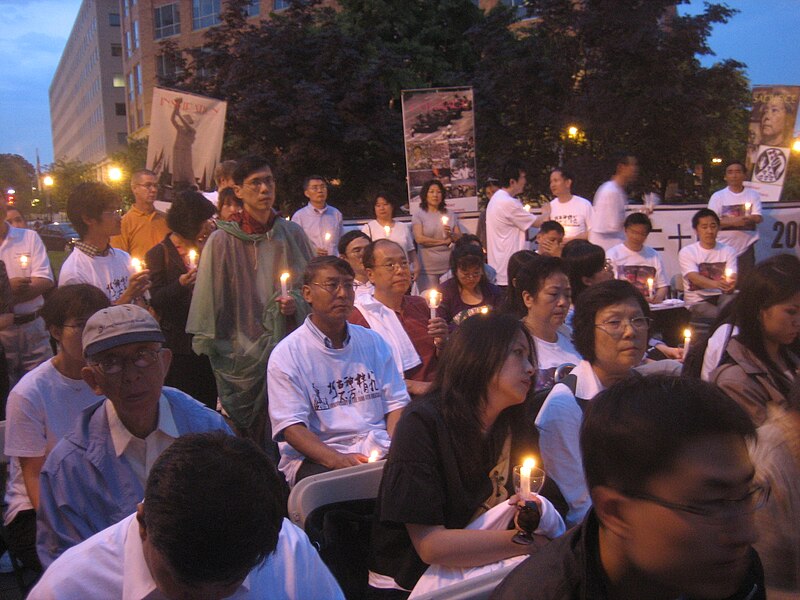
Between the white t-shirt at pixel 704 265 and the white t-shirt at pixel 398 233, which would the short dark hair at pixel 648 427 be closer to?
the white t-shirt at pixel 704 265

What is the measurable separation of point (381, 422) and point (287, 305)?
44.8 inches

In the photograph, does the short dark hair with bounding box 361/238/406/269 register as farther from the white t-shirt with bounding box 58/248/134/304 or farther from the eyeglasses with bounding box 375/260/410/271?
the white t-shirt with bounding box 58/248/134/304

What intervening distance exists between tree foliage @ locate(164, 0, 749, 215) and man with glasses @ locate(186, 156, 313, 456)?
13.2 metres

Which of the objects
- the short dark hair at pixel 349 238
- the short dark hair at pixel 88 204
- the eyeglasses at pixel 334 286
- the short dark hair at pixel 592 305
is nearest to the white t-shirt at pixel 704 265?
the short dark hair at pixel 349 238

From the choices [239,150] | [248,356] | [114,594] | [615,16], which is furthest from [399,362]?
[239,150]

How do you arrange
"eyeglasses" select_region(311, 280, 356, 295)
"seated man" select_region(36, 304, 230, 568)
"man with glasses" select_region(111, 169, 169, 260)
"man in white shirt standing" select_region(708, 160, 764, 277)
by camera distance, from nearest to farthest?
"seated man" select_region(36, 304, 230, 568)
"eyeglasses" select_region(311, 280, 356, 295)
"man with glasses" select_region(111, 169, 169, 260)
"man in white shirt standing" select_region(708, 160, 764, 277)

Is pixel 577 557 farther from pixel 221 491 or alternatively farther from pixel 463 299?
pixel 463 299

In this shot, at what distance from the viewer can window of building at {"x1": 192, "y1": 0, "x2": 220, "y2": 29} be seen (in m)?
48.7

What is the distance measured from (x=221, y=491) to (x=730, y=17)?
1798cm

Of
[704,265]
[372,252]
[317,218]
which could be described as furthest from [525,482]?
[317,218]

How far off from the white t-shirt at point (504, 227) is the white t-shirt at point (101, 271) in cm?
515

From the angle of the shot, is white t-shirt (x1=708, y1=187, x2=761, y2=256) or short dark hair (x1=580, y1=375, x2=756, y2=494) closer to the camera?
short dark hair (x1=580, y1=375, x2=756, y2=494)

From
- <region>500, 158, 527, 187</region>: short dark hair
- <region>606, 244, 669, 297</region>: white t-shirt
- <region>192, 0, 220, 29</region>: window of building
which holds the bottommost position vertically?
<region>606, 244, 669, 297</region>: white t-shirt

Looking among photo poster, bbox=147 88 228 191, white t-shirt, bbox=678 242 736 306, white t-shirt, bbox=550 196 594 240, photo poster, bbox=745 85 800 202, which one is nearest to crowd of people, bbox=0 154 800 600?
photo poster, bbox=147 88 228 191
